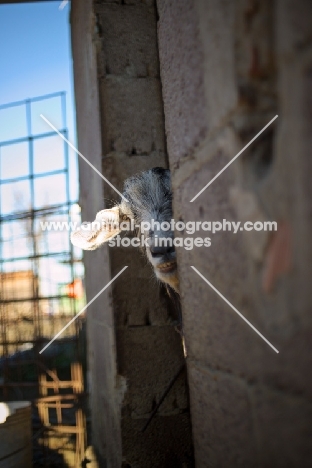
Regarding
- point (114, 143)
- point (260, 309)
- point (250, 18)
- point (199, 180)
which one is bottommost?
point (260, 309)

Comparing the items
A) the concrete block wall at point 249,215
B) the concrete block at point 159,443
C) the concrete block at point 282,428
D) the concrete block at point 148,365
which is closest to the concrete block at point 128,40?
the concrete block at point 148,365

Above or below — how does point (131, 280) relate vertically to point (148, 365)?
above

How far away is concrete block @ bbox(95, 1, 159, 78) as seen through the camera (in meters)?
3.57

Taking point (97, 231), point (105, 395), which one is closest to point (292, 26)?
point (97, 231)

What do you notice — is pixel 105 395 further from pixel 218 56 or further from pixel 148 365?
pixel 218 56

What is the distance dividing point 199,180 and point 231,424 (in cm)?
69

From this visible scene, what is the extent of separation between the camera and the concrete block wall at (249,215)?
0.83 meters

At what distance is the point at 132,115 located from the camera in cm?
360

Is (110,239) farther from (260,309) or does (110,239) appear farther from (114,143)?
(260,309)

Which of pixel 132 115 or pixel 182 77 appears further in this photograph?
pixel 132 115

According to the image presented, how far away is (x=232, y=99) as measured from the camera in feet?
3.36

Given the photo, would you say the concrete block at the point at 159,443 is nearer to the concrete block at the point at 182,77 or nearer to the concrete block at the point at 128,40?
the concrete block at the point at 182,77

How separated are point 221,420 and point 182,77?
3.46 feet

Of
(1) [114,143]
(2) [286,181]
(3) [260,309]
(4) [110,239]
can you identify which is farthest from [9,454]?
(2) [286,181]
